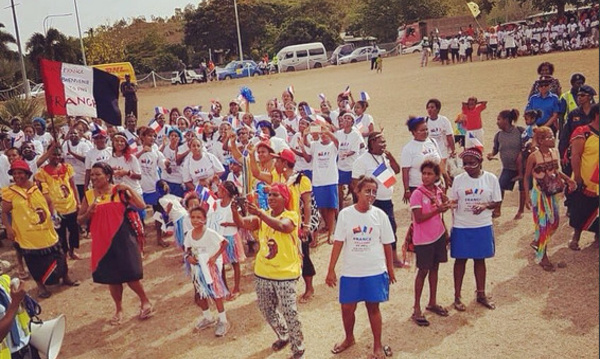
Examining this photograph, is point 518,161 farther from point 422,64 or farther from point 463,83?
point 422,64

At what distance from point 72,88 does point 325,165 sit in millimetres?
3614

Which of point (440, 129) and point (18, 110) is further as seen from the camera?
point (18, 110)

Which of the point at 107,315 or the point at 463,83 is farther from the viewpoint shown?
the point at 463,83

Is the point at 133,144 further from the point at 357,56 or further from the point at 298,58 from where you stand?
the point at 357,56

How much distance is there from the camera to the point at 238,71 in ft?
125

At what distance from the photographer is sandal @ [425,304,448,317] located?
214 inches

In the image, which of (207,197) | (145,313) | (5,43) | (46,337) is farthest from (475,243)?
(5,43)

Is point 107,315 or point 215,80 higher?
point 215,80

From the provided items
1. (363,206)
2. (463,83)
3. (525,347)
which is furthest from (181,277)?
(463,83)

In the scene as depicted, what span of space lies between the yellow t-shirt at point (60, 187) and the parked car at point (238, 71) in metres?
31.6

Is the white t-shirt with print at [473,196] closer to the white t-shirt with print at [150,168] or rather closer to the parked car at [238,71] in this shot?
the white t-shirt with print at [150,168]

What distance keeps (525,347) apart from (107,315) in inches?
177

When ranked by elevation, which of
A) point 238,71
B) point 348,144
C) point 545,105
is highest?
point 238,71

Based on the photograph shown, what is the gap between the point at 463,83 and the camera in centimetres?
2158
